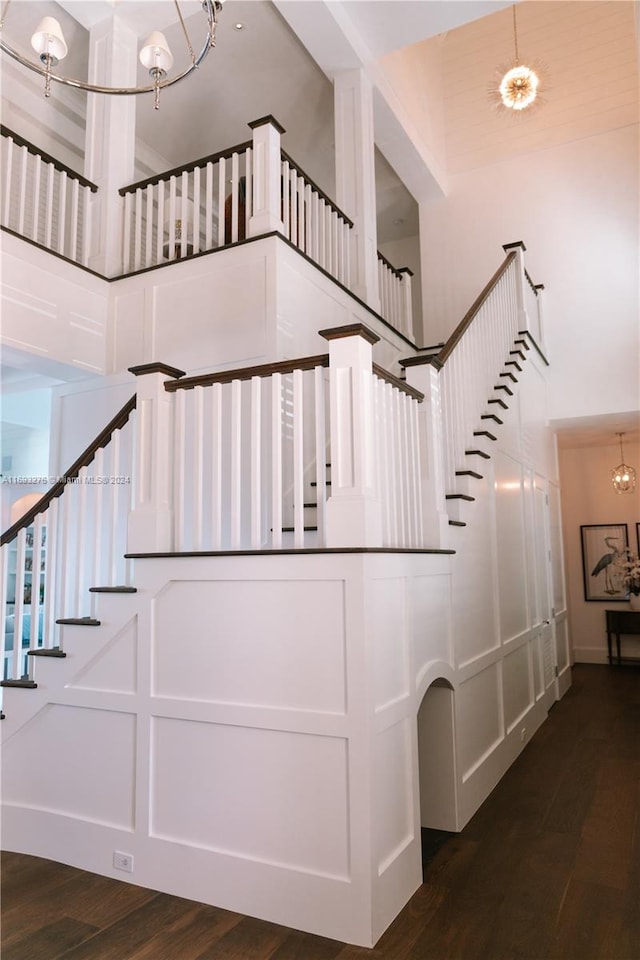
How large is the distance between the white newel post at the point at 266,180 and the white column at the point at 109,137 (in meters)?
1.49

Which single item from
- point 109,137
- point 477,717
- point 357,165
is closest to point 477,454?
point 477,717

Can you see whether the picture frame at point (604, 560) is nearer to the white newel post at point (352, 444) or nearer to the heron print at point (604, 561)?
the heron print at point (604, 561)

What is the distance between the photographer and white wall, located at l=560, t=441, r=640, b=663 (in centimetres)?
923

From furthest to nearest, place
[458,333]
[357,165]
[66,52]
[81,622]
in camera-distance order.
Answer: [357,165] < [458,333] < [81,622] < [66,52]

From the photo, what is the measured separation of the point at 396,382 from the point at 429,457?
608mm

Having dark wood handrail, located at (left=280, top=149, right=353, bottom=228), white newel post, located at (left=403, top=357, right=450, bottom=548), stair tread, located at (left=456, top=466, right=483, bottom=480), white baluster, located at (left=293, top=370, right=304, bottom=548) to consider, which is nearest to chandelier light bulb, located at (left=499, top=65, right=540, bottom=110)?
dark wood handrail, located at (left=280, top=149, right=353, bottom=228)

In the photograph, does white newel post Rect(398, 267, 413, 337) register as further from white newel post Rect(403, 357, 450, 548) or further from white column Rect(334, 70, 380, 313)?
white newel post Rect(403, 357, 450, 548)

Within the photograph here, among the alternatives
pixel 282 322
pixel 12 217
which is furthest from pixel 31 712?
pixel 12 217

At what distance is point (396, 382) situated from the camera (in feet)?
11.0

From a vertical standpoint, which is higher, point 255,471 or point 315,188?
point 315,188

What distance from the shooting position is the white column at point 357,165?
6266 millimetres

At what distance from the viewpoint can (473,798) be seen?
3.96 m

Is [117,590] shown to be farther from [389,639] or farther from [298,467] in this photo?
[389,639]

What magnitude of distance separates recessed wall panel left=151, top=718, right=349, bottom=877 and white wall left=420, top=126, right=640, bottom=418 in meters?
5.58
